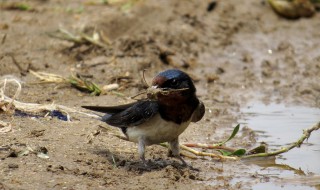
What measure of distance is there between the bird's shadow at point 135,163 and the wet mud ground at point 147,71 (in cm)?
1

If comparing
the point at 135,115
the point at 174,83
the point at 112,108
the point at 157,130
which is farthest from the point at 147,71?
the point at 174,83

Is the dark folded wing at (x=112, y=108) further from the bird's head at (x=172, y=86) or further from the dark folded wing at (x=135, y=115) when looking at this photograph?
the bird's head at (x=172, y=86)

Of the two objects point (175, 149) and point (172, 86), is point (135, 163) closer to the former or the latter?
point (175, 149)

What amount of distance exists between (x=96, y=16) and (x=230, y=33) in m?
1.76

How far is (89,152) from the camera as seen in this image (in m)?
5.81

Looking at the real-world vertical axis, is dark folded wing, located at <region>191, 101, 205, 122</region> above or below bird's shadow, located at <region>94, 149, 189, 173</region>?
above

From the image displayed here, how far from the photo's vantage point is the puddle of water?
19.0ft

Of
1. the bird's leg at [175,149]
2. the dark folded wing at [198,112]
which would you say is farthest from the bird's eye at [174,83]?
the bird's leg at [175,149]

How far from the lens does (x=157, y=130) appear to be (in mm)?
5586

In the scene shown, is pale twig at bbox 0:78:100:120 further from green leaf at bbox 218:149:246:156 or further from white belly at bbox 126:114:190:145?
green leaf at bbox 218:149:246:156

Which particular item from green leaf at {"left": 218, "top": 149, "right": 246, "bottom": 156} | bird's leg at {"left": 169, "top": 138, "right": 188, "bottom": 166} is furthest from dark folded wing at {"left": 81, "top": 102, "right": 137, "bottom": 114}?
green leaf at {"left": 218, "top": 149, "right": 246, "bottom": 156}

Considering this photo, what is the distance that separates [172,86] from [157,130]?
13.7 inches

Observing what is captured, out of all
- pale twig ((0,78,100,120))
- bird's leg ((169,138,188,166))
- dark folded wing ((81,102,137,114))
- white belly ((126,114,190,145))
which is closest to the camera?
white belly ((126,114,190,145))

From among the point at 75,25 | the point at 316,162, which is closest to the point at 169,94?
the point at 316,162
